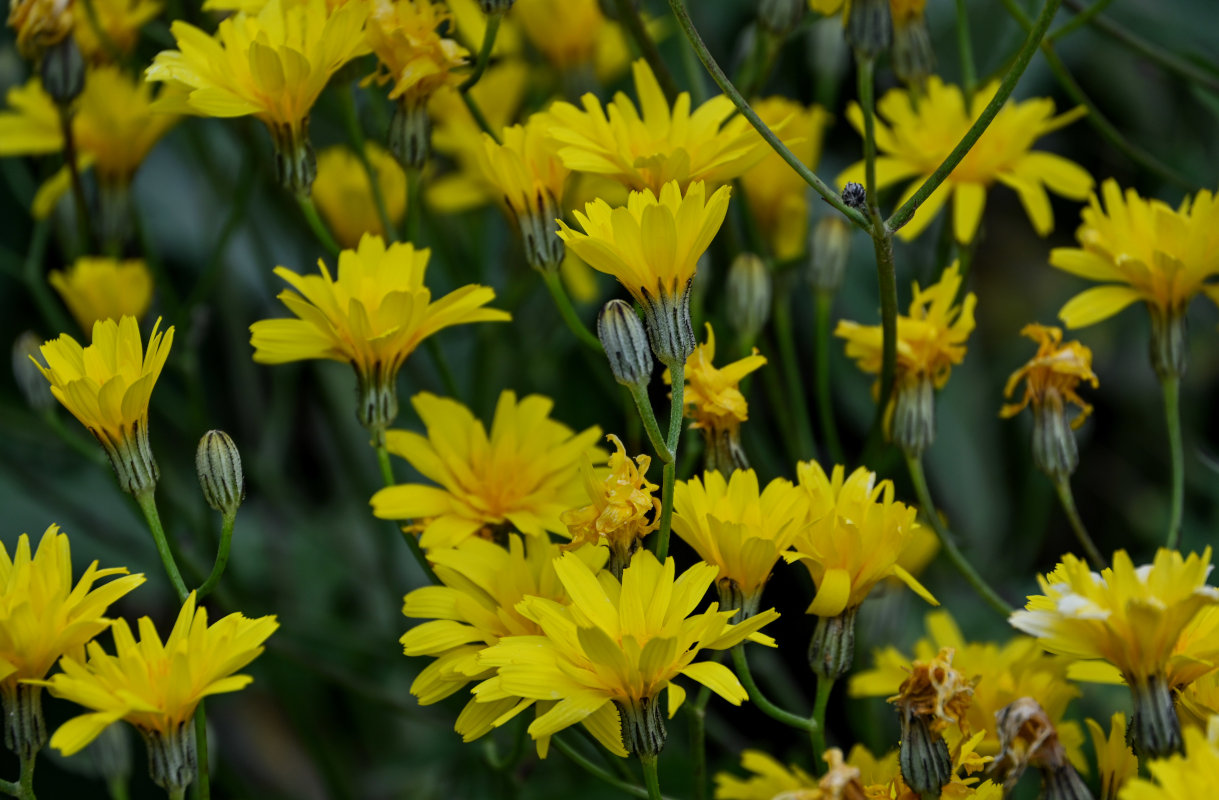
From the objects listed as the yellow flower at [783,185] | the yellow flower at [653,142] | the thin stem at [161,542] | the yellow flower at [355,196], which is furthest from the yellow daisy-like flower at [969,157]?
the thin stem at [161,542]

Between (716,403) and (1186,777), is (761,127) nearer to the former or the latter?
(716,403)

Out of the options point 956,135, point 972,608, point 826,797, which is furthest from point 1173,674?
point 972,608

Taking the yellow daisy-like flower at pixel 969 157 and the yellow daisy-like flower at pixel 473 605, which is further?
the yellow daisy-like flower at pixel 969 157

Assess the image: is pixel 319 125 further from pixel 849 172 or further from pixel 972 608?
pixel 972 608

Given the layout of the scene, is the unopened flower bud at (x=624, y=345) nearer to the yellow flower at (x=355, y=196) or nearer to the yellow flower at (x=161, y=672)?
the yellow flower at (x=161, y=672)

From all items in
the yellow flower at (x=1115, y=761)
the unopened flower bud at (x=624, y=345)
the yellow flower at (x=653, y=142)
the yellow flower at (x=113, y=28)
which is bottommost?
the yellow flower at (x=1115, y=761)

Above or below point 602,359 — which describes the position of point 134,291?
above

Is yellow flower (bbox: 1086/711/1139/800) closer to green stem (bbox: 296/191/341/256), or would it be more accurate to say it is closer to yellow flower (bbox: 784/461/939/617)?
yellow flower (bbox: 784/461/939/617)
